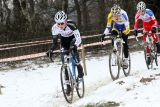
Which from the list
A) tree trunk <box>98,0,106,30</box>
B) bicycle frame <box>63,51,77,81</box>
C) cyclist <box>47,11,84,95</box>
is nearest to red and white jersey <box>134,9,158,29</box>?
cyclist <box>47,11,84,95</box>

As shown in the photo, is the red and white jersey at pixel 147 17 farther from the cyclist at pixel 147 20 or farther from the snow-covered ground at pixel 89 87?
the snow-covered ground at pixel 89 87

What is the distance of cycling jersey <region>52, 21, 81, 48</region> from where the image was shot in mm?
9282

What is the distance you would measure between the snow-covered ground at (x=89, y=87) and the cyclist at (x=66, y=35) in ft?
2.79

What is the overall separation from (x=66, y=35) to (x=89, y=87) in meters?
2.03

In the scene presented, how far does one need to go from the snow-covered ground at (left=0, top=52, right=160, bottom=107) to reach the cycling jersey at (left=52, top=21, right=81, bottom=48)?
3.99 ft

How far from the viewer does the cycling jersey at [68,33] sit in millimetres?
9282

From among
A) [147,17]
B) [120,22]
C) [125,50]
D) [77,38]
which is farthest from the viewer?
[147,17]

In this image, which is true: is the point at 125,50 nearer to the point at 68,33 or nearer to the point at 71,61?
the point at 68,33

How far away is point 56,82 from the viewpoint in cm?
1315

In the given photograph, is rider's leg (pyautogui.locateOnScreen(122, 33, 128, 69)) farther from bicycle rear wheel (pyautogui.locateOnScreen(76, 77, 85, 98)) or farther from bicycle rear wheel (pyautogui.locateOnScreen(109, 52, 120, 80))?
bicycle rear wheel (pyautogui.locateOnScreen(76, 77, 85, 98))

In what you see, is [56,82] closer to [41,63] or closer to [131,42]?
[41,63]

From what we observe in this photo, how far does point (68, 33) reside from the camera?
961 cm

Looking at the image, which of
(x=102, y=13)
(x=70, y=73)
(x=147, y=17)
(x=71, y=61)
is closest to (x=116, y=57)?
(x=147, y=17)

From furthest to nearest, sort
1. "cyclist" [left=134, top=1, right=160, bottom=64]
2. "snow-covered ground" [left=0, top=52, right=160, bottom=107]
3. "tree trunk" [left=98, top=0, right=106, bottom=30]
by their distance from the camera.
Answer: "tree trunk" [left=98, top=0, right=106, bottom=30]
"cyclist" [left=134, top=1, right=160, bottom=64]
"snow-covered ground" [left=0, top=52, right=160, bottom=107]
